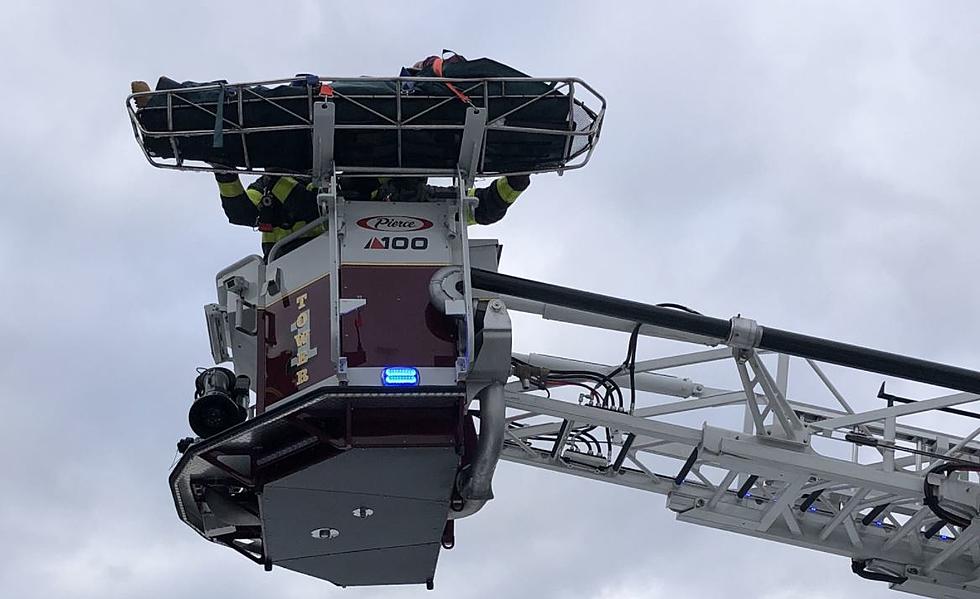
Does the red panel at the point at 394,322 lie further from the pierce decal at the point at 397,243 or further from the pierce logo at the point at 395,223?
the pierce logo at the point at 395,223

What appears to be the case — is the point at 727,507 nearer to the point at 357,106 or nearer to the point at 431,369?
the point at 431,369

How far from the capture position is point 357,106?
1535 cm

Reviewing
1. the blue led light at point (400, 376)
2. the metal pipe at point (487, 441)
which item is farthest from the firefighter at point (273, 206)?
the metal pipe at point (487, 441)

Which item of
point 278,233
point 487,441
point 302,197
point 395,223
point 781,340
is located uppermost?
point 302,197

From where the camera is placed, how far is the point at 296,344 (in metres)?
15.1

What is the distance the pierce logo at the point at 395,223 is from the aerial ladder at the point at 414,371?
0.02 meters

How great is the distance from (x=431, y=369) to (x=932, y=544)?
7326 millimetres

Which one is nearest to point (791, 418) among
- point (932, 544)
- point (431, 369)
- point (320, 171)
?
point (932, 544)

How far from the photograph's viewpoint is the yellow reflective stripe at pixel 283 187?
53.8ft

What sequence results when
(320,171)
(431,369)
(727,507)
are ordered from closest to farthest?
(431,369), (320,171), (727,507)

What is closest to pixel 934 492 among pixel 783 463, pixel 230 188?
pixel 783 463

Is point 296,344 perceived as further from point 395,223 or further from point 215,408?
point 395,223

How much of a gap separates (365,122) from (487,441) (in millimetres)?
3246

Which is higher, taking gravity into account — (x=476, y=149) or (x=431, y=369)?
(x=476, y=149)
